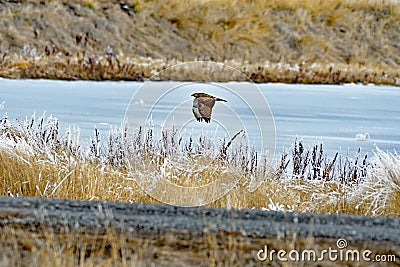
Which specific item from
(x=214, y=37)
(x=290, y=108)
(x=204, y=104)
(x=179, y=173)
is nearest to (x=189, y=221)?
(x=179, y=173)

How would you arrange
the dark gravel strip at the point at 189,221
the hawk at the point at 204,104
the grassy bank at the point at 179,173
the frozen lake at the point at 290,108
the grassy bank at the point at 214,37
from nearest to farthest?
the dark gravel strip at the point at 189,221 < the grassy bank at the point at 179,173 < the hawk at the point at 204,104 < the frozen lake at the point at 290,108 < the grassy bank at the point at 214,37

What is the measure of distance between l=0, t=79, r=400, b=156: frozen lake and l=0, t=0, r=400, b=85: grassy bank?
1.92 m

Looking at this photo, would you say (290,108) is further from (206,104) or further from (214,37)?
(214,37)

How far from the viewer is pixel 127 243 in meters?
3.11

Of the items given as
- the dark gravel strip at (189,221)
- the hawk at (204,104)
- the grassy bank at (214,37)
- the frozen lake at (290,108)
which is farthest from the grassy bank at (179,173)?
the grassy bank at (214,37)

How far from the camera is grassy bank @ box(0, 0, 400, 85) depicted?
54.2 ft

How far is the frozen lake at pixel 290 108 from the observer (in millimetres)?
8383

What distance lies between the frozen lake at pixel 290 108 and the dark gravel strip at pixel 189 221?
367cm

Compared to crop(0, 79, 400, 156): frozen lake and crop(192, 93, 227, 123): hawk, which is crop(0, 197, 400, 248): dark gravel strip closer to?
crop(192, 93, 227, 123): hawk

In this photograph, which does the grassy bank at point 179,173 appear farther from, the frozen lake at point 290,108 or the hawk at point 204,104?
the frozen lake at point 290,108

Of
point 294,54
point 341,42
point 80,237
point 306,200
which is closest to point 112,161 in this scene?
point 306,200

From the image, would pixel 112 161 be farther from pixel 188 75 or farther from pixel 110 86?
pixel 188 75

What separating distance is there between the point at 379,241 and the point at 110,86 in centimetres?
991

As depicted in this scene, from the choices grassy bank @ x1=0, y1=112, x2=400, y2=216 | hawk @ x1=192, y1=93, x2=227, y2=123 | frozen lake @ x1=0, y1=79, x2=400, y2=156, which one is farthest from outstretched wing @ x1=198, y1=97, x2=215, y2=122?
frozen lake @ x1=0, y1=79, x2=400, y2=156
